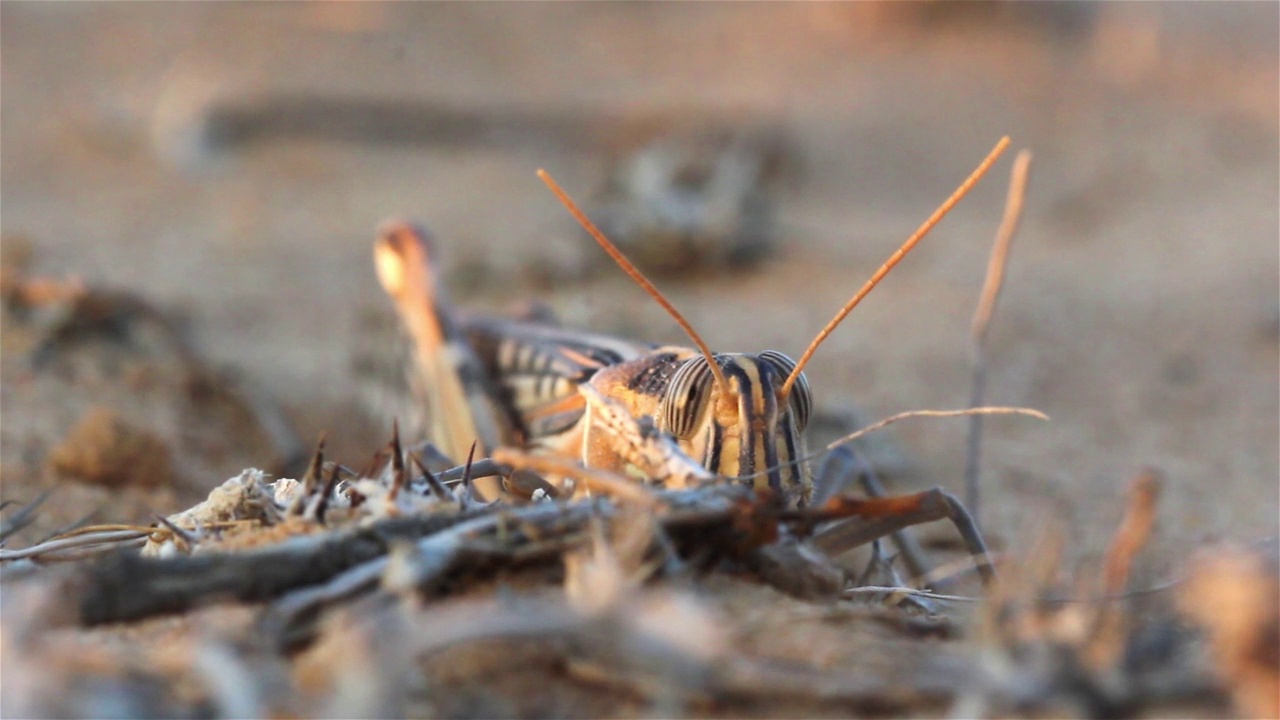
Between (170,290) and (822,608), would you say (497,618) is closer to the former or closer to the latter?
(822,608)

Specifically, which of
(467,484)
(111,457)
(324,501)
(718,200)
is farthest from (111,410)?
(718,200)

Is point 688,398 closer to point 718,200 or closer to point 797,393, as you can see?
point 797,393

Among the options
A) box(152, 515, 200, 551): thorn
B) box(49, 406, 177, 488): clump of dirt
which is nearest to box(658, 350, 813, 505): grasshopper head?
box(152, 515, 200, 551): thorn

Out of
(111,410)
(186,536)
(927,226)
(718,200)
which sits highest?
(718,200)

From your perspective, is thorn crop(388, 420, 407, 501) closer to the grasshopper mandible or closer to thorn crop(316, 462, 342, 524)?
thorn crop(316, 462, 342, 524)

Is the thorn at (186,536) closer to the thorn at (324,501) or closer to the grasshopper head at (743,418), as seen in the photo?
the thorn at (324,501)

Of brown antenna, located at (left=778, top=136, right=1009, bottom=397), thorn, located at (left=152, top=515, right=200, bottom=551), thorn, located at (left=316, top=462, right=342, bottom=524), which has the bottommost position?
thorn, located at (left=152, top=515, right=200, bottom=551)

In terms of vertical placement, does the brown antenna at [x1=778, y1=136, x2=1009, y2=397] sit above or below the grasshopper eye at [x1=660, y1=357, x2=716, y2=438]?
above
